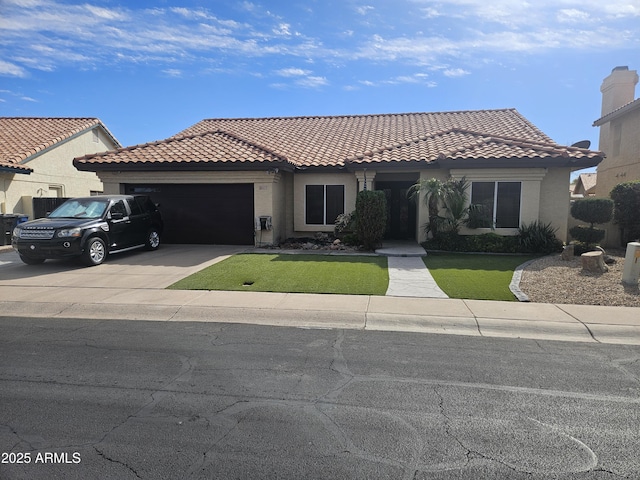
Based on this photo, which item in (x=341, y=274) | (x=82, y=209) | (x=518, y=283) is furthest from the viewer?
(x=82, y=209)

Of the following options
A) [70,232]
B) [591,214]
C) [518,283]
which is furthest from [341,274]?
[591,214]

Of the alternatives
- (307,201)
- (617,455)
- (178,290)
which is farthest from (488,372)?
(307,201)

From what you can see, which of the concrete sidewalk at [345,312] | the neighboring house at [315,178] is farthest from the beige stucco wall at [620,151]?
the concrete sidewalk at [345,312]

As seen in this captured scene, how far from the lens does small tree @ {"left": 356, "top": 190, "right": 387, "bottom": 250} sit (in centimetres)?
1289

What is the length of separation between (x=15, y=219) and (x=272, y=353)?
15172 mm

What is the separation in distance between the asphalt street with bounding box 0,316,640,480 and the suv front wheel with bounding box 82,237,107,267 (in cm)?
505

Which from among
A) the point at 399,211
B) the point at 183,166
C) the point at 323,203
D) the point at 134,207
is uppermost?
the point at 183,166

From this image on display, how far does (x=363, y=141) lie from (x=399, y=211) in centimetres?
370

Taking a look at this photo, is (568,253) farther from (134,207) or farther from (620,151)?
(620,151)

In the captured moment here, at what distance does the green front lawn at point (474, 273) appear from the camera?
800cm

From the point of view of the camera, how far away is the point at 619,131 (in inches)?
813

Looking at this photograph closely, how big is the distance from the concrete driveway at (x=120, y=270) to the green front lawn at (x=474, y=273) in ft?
19.6

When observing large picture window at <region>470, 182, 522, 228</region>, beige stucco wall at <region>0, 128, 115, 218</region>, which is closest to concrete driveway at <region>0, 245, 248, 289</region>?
beige stucco wall at <region>0, 128, 115, 218</region>

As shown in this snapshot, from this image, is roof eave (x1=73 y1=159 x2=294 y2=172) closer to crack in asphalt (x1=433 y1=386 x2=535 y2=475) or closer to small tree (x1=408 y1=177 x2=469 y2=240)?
small tree (x1=408 y1=177 x2=469 y2=240)
